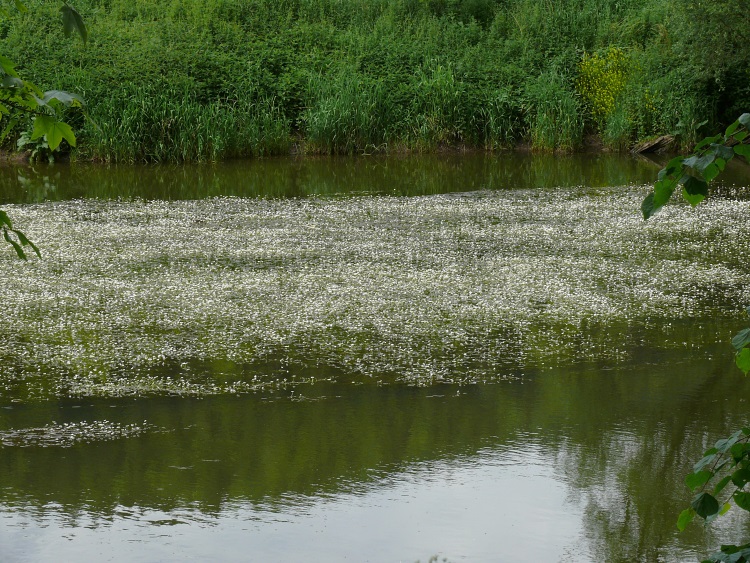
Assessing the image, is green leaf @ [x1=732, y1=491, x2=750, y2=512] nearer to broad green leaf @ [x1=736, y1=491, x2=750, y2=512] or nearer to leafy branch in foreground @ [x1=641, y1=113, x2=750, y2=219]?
broad green leaf @ [x1=736, y1=491, x2=750, y2=512]

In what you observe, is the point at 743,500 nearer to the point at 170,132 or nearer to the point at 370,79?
the point at 170,132

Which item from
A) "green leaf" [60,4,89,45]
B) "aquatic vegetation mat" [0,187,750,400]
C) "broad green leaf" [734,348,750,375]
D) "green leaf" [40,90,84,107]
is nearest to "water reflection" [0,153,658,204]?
"aquatic vegetation mat" [0,187,750,400]

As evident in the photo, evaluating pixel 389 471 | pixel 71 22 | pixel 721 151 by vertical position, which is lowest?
pixel 389 471

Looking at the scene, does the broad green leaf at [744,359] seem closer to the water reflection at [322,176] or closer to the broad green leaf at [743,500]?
the broad green leaf at [743,500]

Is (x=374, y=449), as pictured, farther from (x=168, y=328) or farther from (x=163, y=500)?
(x=168, y=328)

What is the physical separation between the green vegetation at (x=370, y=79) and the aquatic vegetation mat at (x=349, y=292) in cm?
579

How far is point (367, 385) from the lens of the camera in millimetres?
7461

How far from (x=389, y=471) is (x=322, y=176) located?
1217 cm

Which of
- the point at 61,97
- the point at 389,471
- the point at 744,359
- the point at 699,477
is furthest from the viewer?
the point at 389,471

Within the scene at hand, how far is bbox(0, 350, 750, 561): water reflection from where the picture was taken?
5.28m

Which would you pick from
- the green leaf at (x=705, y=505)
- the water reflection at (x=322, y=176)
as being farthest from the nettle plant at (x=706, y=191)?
the water reflection at (x=322, y=176)

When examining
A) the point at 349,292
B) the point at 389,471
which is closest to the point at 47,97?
the point at 389,471

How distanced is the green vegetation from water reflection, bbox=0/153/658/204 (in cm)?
74

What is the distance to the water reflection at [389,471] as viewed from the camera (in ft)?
17.3
